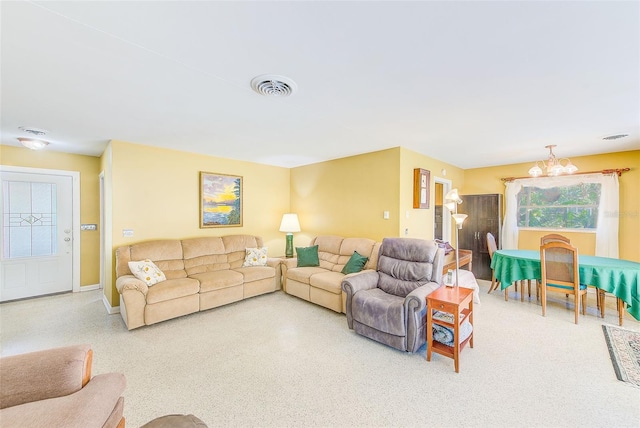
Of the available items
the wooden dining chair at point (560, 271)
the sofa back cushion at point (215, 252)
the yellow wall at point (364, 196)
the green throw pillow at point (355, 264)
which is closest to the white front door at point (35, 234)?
the sofa back cushion at point (215, 252)

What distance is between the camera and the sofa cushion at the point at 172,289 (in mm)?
3059

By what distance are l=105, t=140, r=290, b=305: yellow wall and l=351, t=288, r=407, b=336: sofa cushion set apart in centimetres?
297

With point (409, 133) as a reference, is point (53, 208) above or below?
below

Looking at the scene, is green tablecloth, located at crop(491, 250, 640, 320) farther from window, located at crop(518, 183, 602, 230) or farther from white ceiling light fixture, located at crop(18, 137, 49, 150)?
white ceiling light fixture, located at crop(18, 137, 49, 150)

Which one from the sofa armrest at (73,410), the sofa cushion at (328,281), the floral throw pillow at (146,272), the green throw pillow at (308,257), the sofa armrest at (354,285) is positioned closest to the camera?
the sofa armrest at (73,410)

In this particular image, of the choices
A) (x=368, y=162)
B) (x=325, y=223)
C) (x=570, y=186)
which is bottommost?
(x=325, y=223)

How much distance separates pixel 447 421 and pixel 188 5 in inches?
114

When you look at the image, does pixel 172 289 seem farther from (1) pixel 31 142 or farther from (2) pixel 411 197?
(2) pixel 411 197

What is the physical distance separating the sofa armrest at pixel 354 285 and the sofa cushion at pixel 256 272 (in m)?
1.66

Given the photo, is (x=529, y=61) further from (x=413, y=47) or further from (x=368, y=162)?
(x=368, y=162)

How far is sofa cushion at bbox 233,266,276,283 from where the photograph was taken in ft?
13.0

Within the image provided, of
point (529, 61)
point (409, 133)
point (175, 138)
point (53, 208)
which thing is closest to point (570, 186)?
point (409, 133)

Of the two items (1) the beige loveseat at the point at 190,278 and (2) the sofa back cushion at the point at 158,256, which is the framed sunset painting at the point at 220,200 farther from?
(2) the sofa back cushion at the point at 158,256

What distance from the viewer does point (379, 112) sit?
8.42ft
